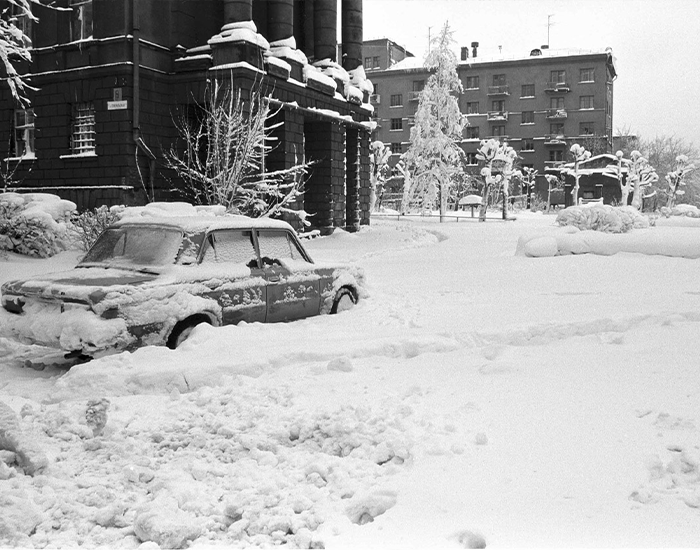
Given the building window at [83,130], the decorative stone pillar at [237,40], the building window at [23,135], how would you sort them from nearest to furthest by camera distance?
1. the decorative stone pillar at [237,40]
2. the building window at [83,130]
3. the building window at [23,135]

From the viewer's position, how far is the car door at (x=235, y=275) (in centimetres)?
783

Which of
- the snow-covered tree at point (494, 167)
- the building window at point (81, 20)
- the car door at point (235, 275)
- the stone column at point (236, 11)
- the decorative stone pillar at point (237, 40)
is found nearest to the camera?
the car door at point (235, 275)

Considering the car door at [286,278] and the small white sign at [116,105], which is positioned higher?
the small white sign at [116,105]

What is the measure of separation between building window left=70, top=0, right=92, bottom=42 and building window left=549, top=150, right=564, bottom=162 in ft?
190

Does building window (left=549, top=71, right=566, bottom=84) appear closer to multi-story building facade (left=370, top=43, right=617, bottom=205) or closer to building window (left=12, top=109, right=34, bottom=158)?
multi-story building facade (left=370, top=43, right=617, bottom=205)

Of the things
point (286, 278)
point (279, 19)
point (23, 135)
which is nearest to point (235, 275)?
point (286, 278)

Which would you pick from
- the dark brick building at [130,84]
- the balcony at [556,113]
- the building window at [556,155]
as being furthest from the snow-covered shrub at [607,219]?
the balcony at [556,113]

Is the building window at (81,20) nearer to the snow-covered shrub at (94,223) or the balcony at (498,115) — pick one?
the snow-covered shrub at (94,223)

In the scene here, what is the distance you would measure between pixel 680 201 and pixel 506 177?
3561 cm

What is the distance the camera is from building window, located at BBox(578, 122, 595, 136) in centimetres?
7388

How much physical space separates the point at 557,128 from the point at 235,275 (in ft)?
237

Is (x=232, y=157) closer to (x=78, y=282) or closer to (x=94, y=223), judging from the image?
(x=94, y=223)

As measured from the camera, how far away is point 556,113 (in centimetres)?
7369

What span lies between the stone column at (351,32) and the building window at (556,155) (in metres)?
44.9
